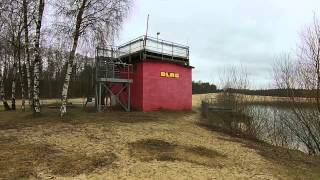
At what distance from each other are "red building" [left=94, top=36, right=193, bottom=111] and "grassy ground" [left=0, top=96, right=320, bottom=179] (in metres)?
11.1

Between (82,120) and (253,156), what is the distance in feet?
33.9

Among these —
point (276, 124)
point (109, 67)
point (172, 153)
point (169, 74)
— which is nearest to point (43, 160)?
point (172, 153)

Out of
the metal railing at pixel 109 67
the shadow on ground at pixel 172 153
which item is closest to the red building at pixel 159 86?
the metal railing at pixel 109 67

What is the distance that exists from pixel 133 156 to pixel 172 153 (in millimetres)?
1459

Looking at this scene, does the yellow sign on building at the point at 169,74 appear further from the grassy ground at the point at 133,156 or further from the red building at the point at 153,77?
the grassy ground at the point at 133,156

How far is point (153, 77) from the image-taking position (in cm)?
2931

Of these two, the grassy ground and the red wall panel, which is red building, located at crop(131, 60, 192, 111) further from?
the grassy ground

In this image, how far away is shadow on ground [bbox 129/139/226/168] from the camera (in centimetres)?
1179

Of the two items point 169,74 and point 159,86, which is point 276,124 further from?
point 169,74

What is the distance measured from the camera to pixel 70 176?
951 centimetres

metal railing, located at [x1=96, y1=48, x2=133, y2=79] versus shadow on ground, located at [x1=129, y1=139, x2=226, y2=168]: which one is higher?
metal railing, located at [x1=96, y1=48, x2=133, y2=79]

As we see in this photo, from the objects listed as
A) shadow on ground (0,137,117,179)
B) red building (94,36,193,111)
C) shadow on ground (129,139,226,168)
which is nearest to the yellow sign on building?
red building (94,36,193,111)

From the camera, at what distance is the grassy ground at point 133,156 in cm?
1009

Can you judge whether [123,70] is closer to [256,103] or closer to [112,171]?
[256,103]
